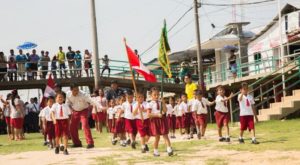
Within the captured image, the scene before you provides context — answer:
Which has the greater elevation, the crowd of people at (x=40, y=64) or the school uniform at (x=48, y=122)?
the crowd of people at (x=40, y=64)

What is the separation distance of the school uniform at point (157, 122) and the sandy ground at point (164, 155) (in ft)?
1.71

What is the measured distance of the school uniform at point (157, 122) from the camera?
13125mm

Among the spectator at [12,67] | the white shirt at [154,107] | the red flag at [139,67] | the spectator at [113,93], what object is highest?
the spectator at [12,67]

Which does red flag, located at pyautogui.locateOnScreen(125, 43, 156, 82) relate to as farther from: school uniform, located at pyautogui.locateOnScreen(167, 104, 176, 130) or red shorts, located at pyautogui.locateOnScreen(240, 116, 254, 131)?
school uniform, located at pyautogui.locateOnScreen(167, 104, 176, 130)

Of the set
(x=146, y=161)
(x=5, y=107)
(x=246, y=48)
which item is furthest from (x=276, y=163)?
(x=246, y=48)

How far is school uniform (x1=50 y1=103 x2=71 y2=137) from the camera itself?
1492 centimetres

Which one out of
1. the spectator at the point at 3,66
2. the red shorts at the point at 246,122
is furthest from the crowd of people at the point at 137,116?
the spectator at the point at 3,66

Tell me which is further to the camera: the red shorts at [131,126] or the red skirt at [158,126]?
the red shorts at [131,126]

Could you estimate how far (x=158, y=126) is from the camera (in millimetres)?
13203

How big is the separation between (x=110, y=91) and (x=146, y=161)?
1020cm

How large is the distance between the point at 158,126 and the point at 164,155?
62cm

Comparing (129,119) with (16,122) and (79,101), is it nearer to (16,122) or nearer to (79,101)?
(79,101)

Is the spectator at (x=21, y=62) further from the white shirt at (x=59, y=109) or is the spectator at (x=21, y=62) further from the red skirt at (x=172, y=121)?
the white shirt at (x=59, y=109)

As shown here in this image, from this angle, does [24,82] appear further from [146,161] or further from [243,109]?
[146,161]
